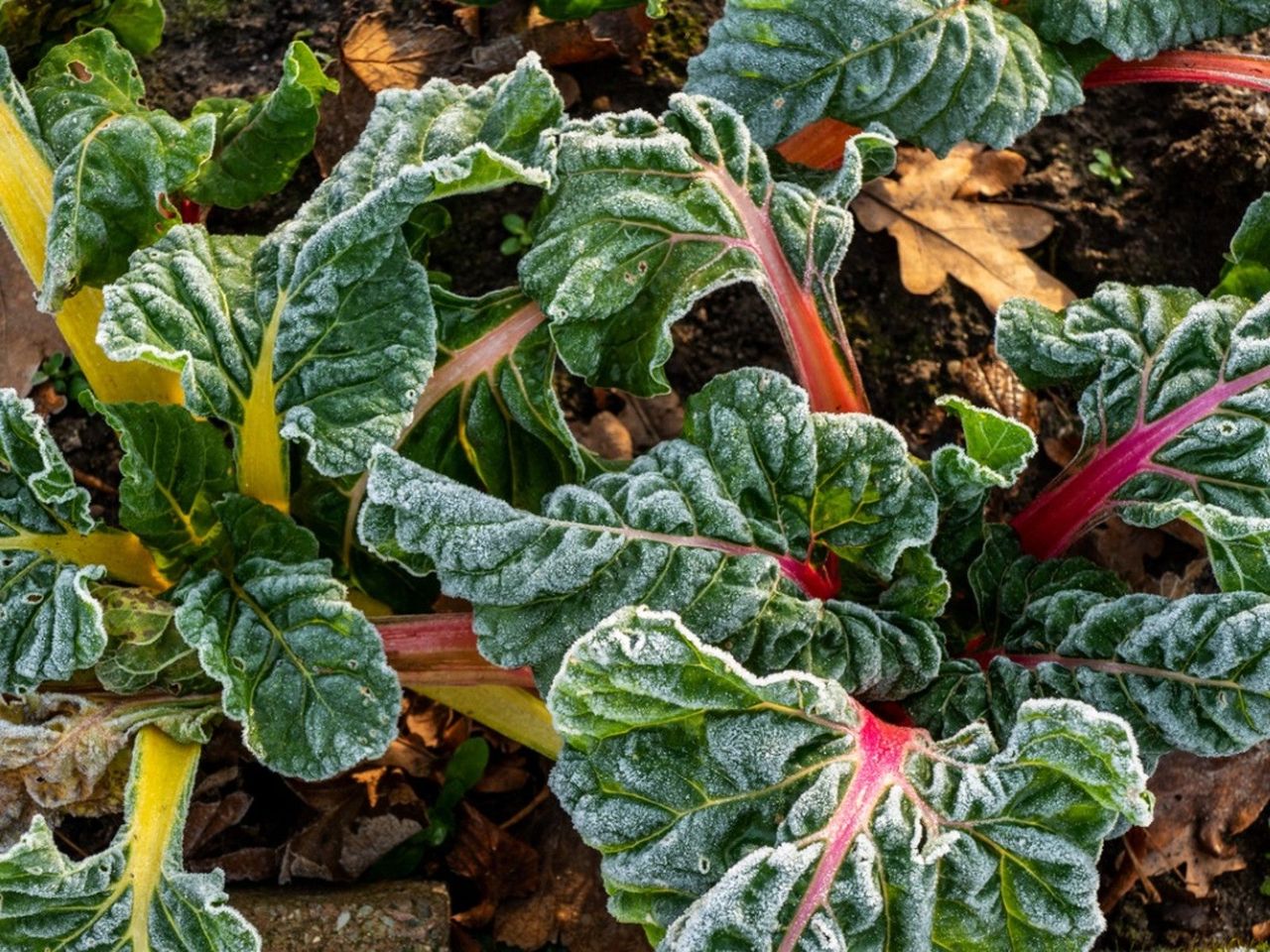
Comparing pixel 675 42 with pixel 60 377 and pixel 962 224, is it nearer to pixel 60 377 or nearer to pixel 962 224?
pixel 962 224

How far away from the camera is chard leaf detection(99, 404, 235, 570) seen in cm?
199

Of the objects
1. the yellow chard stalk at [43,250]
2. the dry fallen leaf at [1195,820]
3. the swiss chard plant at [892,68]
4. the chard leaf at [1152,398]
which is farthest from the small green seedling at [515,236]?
the dry fallen leaf at [1195,820]

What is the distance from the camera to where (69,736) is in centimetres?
211

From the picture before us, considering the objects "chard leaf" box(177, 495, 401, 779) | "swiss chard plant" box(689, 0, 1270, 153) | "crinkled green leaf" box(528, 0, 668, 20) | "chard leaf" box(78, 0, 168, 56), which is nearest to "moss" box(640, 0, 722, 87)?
"crinkled green leaf" box(528, 0, 668, 20)

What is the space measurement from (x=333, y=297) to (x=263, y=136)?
411mm

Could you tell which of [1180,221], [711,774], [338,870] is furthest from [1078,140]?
[338,870]

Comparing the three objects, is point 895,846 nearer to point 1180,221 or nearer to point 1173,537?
point 1173,537

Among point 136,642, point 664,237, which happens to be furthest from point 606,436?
point 136,642

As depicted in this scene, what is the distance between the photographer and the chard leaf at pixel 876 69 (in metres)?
2.21

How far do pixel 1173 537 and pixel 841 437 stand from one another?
1.12 metres

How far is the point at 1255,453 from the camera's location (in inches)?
80.3

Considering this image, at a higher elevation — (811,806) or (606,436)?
(811,806)

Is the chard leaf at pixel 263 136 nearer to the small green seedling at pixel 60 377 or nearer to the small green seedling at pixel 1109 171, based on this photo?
the small green seedling at pixel 60 377

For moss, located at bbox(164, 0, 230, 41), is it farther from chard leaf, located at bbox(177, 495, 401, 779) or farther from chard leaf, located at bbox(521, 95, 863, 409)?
chard leaf, located at bbox(177, 495, 401, 779)
